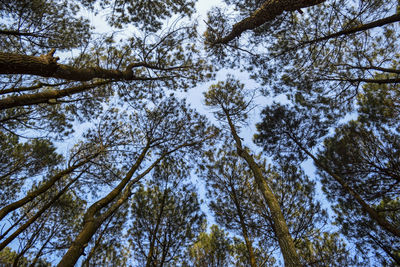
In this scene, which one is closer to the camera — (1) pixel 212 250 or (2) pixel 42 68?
(2) pixel 42 68

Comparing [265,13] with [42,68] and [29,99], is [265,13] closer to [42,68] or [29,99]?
[42,68]

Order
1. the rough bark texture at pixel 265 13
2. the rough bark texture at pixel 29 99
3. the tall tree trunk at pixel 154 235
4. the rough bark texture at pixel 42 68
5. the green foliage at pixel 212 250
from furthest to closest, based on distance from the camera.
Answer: the green foliage at pixel 212 250 < the tall tree trunk at pixel 154 235 < the rough bark texture at pixel 265 13 < the rough bark texture at pixel 29 99 < the rough bark texture at pixel 42 68

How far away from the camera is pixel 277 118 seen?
7.71 meters

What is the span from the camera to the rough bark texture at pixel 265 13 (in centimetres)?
390

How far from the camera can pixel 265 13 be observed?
4289 millimetres

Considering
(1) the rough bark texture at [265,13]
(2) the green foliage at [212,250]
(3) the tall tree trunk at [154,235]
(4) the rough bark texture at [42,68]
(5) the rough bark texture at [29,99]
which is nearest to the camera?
(4) the rough bark texture at [42,68]

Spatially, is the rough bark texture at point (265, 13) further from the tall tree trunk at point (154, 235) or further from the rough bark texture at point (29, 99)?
the tall tree trunk at point (154, 235)

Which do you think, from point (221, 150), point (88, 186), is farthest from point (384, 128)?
point (88, 186)

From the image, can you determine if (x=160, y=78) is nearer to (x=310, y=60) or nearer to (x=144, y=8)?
(x=144, y=8)

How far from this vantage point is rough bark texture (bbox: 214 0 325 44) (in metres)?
3.90

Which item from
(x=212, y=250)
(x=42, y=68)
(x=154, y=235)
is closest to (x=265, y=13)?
(x=42, y=68)

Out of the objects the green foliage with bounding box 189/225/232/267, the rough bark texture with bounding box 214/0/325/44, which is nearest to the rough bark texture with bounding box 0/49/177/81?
→ the rough bark texture with bounding box 214/0/325/44

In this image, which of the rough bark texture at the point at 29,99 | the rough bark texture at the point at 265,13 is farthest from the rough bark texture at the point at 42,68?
the rough bark texture at the point at 265,13

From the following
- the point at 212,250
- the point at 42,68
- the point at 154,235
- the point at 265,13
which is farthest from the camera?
the point at 212,250
